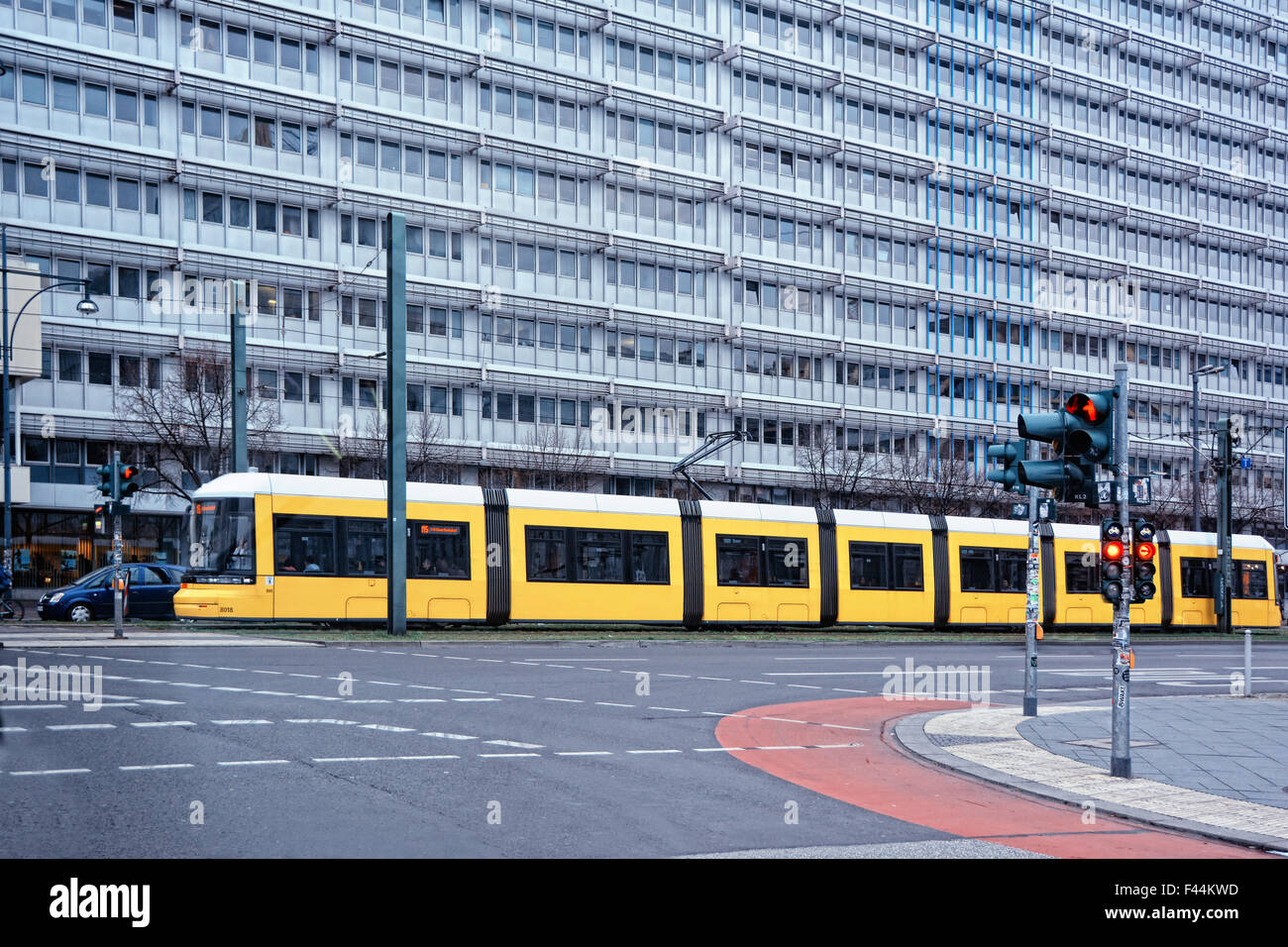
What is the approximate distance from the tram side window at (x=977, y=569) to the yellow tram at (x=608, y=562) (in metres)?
0.06

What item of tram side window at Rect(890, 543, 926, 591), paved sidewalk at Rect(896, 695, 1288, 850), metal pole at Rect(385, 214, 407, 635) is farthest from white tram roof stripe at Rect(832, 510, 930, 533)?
paved sidewalk at Rect(896, 695, 1288, 850)

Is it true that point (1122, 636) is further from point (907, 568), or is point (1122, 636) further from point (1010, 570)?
point (1010, 570)

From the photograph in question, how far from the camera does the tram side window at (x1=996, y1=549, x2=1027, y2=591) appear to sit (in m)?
36.1

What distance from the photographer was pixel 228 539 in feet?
84.1

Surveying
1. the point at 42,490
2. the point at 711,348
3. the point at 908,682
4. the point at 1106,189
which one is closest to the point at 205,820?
the point at 908,682

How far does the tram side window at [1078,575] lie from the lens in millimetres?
37062

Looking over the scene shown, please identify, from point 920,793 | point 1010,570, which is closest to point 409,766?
point 920,793

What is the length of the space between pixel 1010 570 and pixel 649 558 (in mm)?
11859

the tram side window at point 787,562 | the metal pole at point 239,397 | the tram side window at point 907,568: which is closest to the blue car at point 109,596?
the metal pole at point 239,397
